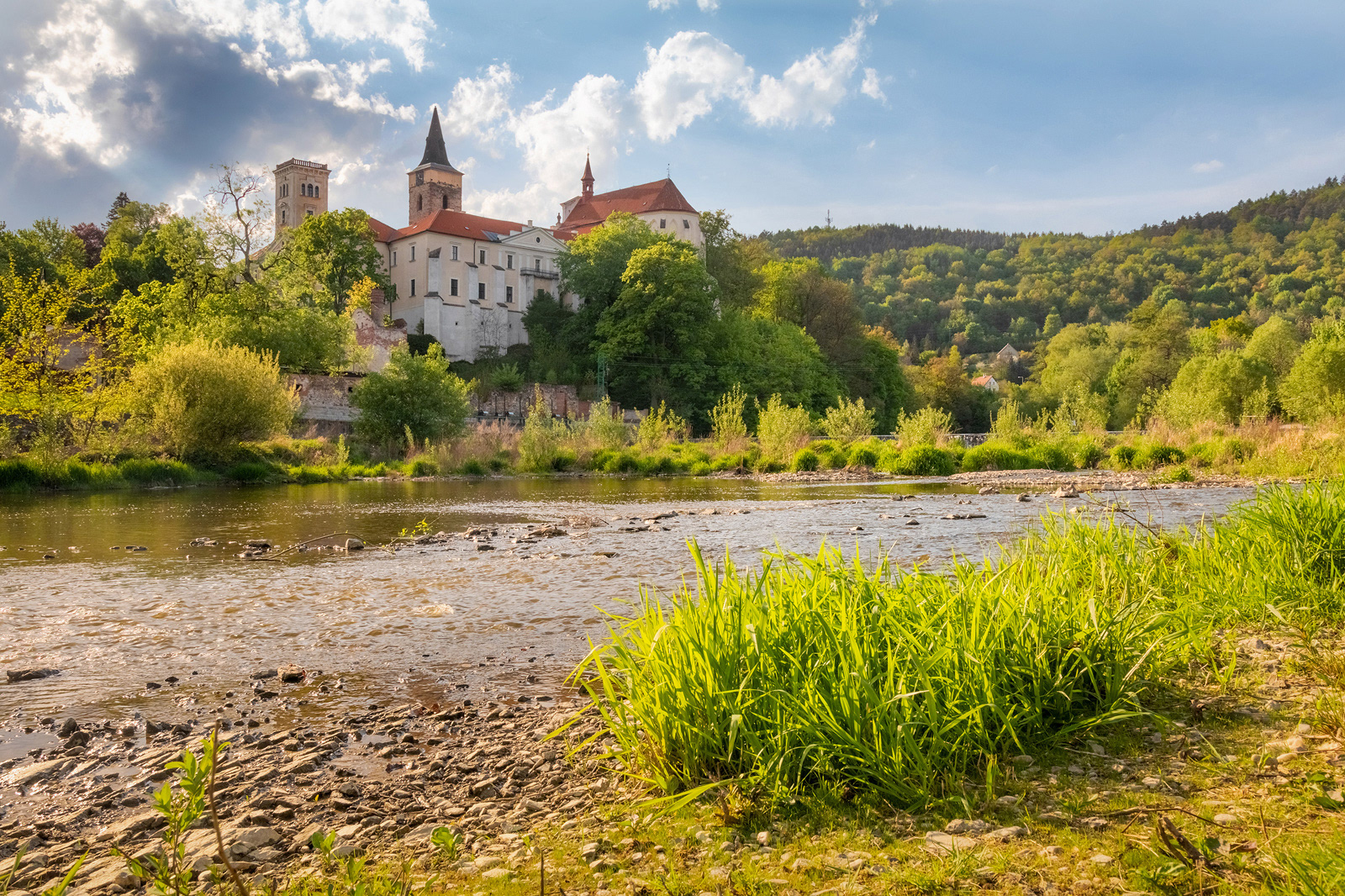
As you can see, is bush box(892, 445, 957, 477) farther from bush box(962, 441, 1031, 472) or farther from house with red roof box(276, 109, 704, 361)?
house with red roof box(276, 109, 704, 361)

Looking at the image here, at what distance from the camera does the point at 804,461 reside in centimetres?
3077

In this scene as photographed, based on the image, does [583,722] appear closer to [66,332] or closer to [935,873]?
[935,873]

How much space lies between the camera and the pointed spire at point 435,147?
97.9m

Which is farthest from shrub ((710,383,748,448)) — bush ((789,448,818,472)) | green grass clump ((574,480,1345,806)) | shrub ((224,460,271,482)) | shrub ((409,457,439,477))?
green grass clump ((574,480,1345,806))

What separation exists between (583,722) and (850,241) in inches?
5603

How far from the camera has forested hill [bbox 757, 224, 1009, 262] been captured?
443 ft

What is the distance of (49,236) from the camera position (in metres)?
66.4

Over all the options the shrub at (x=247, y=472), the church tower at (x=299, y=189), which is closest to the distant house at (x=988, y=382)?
the church tower at (x=299, y=189)

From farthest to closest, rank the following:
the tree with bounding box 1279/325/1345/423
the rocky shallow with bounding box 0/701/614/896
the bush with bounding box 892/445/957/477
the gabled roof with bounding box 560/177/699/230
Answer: the gabled roof with bounding box 560/177/699/230
the tree with bounding box 1279/325/1345/423
the bush with bounding box 892/445/957/477
the rocky shallow with bounding box 0/701/614/896

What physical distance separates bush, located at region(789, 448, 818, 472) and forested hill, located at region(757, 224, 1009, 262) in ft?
349

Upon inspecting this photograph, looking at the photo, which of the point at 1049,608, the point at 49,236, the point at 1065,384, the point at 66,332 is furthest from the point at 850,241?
the point at 1049,608

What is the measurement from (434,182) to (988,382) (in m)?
66.8

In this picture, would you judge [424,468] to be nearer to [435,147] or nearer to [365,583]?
[365,583]

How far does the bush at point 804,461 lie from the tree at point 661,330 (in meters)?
31.8
